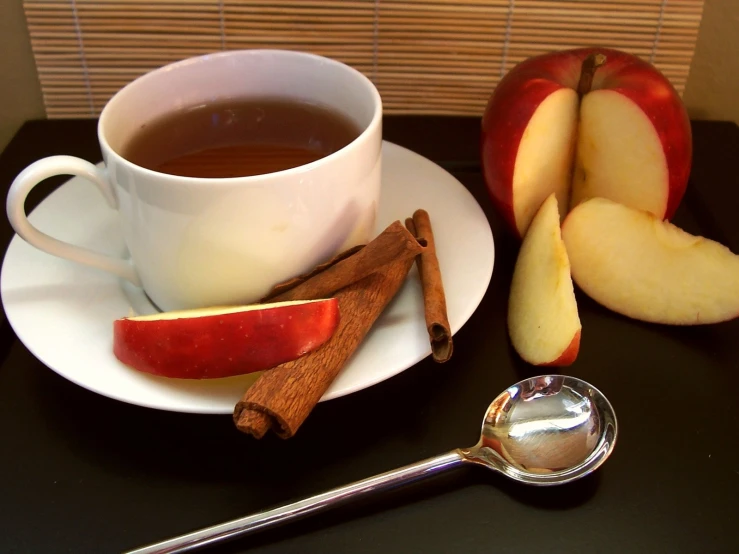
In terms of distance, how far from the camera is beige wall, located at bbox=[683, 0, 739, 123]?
36.8 inches

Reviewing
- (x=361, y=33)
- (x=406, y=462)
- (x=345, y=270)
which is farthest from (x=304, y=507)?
(x=361, y=33)

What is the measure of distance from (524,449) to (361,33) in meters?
0.62

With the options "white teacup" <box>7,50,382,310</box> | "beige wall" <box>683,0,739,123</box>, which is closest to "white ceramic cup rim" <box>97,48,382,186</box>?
"white teacup" <box>7,50,382,310</box>

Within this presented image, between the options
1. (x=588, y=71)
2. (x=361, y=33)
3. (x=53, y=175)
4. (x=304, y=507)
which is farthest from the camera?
(x=361, y=33)

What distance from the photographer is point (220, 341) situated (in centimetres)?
55

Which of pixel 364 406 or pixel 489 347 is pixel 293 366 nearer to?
pixel 364 406

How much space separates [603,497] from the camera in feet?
1.77

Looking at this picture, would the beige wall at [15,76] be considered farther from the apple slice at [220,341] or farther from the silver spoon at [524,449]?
the silver spoon at [524,449]

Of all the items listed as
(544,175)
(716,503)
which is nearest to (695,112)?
(544,175)

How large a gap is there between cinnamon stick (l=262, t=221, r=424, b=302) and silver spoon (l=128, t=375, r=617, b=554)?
16 cm

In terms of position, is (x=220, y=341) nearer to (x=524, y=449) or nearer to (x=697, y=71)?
(x=524, y=449)

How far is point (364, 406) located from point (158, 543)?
202 mm

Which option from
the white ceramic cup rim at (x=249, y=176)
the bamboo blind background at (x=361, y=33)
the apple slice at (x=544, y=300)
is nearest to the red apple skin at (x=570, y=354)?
the apple slice at (x=544, y=300)

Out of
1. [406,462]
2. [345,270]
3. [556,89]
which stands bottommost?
[406,462]
